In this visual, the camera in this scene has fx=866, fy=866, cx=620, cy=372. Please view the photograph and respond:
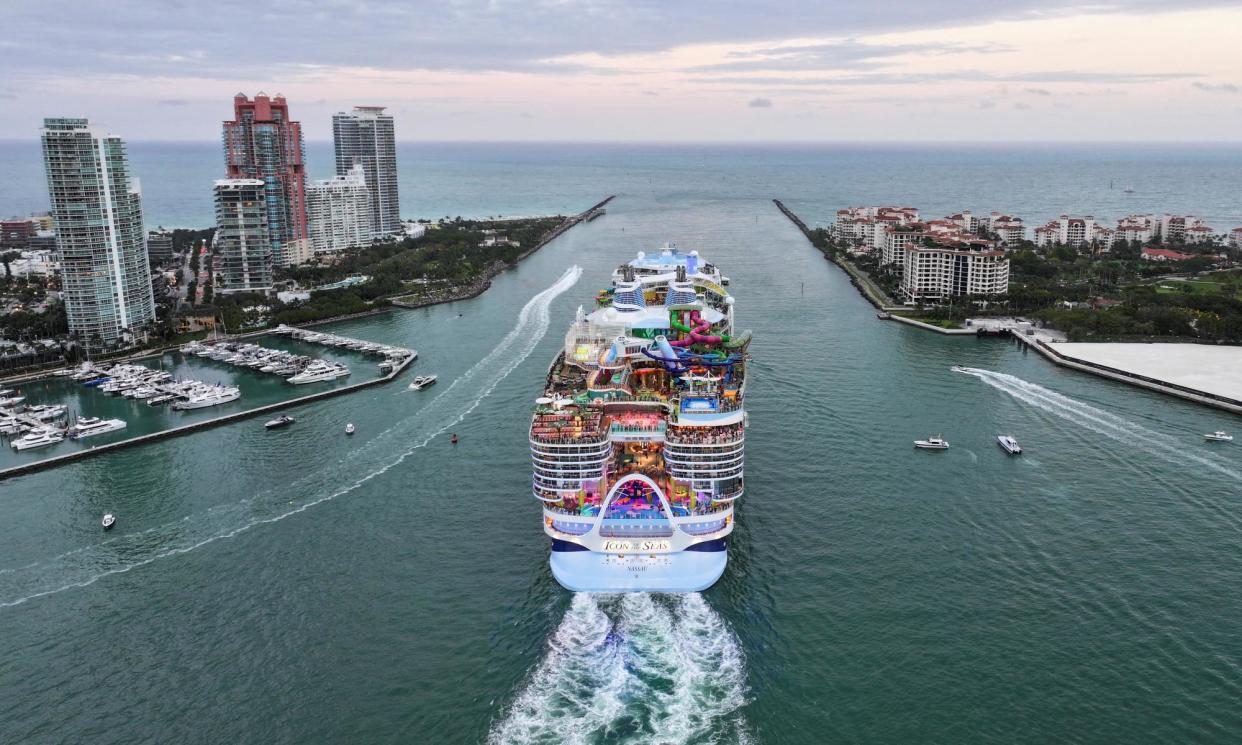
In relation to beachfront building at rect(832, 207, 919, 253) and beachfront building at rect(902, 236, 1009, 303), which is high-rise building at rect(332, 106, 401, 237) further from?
beachfront building at rect(902, 236, 1009, 303)

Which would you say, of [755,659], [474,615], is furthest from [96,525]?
[755,659]

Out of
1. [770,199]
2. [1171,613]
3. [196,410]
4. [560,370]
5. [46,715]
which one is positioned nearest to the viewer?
[46,715]

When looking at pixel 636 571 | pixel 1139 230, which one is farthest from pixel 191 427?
pixel 1139 230

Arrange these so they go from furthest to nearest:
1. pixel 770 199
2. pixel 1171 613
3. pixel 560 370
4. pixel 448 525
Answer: pixel 770 199
pixel 560 370
pixel 448 525
pixel 1171 613

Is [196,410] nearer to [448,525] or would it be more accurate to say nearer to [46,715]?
[448,525]

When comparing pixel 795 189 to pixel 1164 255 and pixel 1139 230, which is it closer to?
pixel 1139 230

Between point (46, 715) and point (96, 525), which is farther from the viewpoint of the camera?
point (96, 525)

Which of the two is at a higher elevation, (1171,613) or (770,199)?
(770,199)
